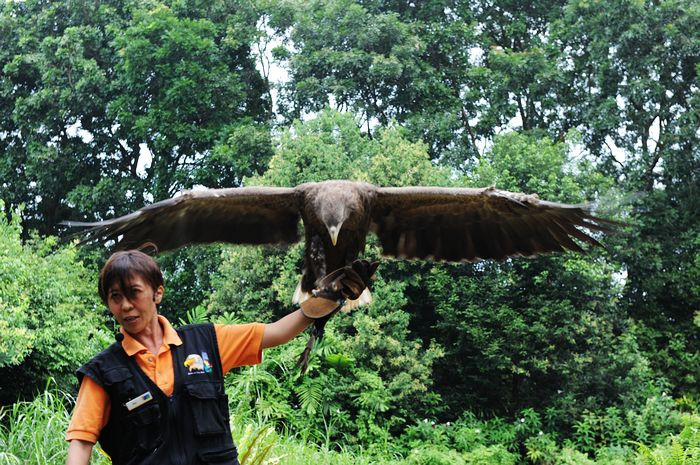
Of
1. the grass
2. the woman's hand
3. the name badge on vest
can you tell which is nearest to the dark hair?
the name badge on vest

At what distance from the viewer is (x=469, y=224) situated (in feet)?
15.7

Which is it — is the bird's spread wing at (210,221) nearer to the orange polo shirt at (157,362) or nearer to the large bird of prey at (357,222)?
the large bird of prey at (357,222)

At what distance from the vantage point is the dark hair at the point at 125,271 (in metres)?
2.23

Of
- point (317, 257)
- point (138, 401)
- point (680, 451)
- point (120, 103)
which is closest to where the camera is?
point (138, 401)

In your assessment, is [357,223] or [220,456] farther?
[357,223]

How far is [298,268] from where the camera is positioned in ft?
37.5

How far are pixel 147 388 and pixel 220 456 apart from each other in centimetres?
26

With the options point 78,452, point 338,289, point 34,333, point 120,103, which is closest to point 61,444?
point 34,333

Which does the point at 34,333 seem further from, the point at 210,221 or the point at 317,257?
the point at 317,257

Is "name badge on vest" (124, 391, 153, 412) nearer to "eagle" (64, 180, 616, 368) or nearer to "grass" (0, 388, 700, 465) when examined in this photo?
"eagle" (64, 180, 616, 368)

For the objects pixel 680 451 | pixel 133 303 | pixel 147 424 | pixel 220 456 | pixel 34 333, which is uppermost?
pixel 133 303

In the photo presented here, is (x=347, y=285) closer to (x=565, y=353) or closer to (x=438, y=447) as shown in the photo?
(x=438, y=447)

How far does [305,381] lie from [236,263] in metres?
2.57

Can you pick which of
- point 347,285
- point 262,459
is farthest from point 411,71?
point 347,285
